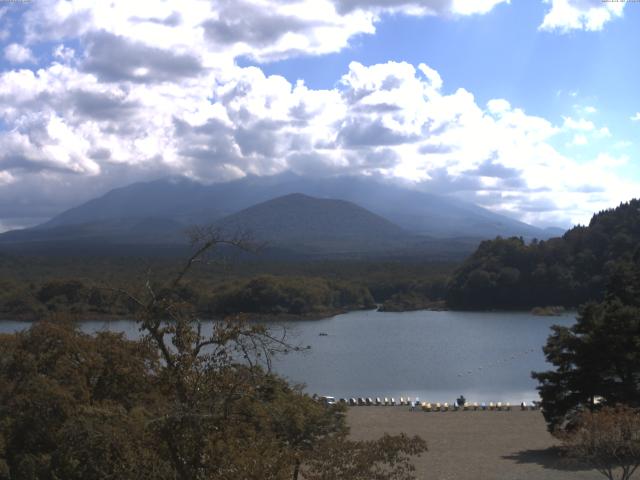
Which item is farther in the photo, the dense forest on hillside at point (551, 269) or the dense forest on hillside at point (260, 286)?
the dense forest on hillside at point (551, 269)

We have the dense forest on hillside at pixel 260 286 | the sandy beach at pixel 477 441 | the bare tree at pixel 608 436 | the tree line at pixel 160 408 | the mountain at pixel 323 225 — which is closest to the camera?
the tree line at pixel 160 408

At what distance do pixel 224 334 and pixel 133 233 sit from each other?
164 meters

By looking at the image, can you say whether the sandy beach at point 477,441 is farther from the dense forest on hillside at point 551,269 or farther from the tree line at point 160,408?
the dense forest on hillside at point 551,269

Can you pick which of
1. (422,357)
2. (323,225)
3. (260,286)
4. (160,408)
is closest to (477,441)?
(160,408)

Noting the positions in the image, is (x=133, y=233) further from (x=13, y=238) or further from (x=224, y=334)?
(x=224, y=334)

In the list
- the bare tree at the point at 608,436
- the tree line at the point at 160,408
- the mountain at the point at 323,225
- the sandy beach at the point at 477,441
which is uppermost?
the mountain at the point at 323,225

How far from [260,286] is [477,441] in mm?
38937

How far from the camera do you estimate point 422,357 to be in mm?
33250

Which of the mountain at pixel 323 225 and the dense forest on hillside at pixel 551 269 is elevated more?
the mountain at pixel 323 225

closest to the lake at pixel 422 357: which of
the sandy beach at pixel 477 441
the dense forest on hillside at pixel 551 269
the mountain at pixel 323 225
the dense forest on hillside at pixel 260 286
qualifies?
the sandy beach at pixel 477 441

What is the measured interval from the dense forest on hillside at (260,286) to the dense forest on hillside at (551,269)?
186 inches

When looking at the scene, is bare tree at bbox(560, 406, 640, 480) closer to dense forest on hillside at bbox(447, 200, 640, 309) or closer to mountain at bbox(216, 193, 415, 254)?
dense forest on hillside at bbox(447, 200, 640, 309)

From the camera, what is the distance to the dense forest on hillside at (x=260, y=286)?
50.6 m

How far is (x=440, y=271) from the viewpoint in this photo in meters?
76.5
